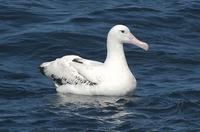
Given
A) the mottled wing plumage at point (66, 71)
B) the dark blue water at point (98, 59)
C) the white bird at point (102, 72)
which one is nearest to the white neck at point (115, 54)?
the white bird at point (102, 72)

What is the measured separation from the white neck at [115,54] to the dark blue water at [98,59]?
2.25 feet

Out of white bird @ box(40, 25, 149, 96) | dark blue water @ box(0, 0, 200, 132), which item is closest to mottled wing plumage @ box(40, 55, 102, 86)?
white bird @ box(40, 25, 149, 96)

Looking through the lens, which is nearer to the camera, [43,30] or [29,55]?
[29,55]

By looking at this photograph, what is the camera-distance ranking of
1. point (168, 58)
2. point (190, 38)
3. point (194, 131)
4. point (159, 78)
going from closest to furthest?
point (194, 131)
point (159, 78)
point (168, 58)
point (190, 38)

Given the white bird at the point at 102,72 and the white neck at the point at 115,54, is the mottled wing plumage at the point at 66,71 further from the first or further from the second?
the white neck at the point at 115,54

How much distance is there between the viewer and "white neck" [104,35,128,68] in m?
17.5

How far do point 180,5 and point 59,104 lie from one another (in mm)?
9447

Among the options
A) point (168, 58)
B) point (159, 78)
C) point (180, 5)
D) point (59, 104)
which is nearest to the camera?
point (59, 104)

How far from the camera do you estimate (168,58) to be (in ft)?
66.9

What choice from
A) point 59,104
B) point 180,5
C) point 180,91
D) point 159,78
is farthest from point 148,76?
point 180,5

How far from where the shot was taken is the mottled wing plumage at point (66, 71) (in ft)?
57.6

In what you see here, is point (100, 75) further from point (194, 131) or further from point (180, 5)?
point (180, 5)

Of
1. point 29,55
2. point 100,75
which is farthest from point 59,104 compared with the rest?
point 29,55

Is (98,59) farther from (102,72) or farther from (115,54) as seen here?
(102,72)
